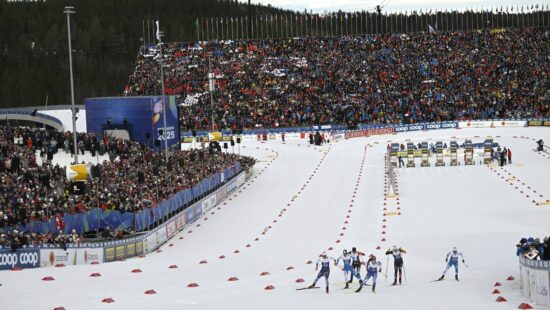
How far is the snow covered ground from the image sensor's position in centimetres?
2886

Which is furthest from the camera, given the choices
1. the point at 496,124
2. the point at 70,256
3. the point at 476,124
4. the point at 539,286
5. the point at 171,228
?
the point at 476,124

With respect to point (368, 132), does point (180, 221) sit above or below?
below

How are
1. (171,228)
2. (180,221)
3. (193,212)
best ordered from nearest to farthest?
(171,228) → (180,221) → (193,212)

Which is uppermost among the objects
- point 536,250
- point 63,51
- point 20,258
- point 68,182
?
point 63,51

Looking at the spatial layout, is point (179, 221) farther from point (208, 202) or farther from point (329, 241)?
point (329, 241)

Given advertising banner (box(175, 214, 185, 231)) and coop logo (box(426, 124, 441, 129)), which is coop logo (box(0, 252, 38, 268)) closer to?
advertising banner (box(175, 214, 185, 231))

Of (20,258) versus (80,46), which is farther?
(80,46)

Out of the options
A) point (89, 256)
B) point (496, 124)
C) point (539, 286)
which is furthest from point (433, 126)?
point (539, 286)

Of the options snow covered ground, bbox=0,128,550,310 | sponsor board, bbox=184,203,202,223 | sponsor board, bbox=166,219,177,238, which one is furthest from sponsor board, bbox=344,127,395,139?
sponsor board, bbox=166,219,177,238

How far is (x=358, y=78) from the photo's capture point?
10100 centimetres

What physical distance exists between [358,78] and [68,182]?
61.8 metres

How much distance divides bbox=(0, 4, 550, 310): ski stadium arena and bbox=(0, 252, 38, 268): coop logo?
0.05 meters

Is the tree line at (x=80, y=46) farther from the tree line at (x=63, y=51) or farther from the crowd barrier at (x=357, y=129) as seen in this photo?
the crowd barrier at (x=357, y=129)

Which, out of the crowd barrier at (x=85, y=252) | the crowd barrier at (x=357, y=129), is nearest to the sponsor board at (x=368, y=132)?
the crowd barrier at (x=357, y=129)
